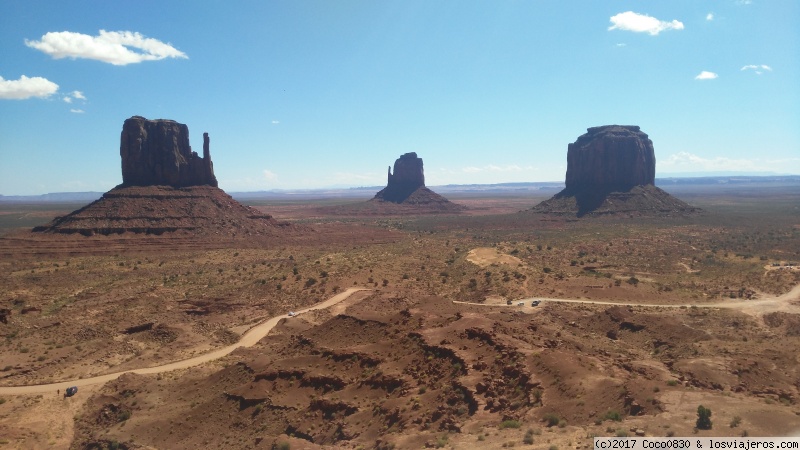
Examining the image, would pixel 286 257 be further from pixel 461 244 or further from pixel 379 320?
pixel 379 320

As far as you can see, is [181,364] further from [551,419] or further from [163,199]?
[163,199]

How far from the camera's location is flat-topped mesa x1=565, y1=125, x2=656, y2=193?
469 ft

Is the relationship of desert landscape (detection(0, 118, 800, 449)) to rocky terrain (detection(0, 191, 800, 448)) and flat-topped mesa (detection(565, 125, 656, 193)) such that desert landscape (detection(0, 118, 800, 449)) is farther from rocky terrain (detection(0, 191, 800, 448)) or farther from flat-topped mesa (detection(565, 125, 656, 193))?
flat-topped mesa (detection(565, 125, 656, 193))

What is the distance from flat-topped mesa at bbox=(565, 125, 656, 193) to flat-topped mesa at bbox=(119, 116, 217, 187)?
116 metres

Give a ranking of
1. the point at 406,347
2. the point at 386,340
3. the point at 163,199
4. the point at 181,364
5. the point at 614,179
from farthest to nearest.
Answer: the point at 614,179 → the point at 163,199 → the point at 181,364 → the point at 386,340 → the point at 406,347

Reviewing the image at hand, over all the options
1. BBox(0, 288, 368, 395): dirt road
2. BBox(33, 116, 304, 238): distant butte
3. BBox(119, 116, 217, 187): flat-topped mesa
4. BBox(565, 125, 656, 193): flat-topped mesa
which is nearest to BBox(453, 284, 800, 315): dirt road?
BBox(0, 288, 368, 395): dirt road

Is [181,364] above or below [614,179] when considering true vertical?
below

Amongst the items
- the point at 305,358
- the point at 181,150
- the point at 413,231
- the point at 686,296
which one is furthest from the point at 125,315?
the point at 413,231

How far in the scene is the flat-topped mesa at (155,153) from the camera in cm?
9312

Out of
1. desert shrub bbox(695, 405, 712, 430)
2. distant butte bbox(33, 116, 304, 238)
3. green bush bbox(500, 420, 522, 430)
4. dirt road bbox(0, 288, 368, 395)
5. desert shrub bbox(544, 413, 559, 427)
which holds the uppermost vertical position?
distant butte bbox(33, 116, 304, 238)

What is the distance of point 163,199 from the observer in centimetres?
9231

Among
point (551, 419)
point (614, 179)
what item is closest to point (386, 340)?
point (551, 419)

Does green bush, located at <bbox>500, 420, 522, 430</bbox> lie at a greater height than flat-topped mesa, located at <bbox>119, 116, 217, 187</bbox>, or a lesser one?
lesser

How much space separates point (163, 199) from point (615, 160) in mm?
125610
